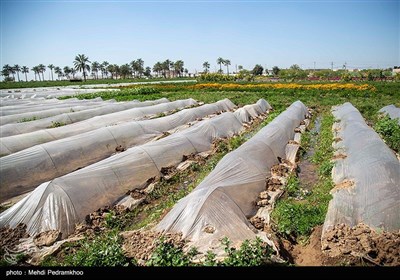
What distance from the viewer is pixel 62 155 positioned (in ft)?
28.7

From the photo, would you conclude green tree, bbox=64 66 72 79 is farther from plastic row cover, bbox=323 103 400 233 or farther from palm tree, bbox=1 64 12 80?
plastic row cover, bbox=323 103 400 233

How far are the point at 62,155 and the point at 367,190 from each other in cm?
845

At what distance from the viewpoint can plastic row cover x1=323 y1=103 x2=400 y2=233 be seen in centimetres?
492

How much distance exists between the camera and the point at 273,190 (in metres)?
7.22

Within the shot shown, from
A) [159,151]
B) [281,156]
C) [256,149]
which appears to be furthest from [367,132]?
[159,151]

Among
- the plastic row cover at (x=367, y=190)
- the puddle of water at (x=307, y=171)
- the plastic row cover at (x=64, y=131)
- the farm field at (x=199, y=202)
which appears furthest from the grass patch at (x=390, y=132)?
the plastic row cover at (x=64, y=131)

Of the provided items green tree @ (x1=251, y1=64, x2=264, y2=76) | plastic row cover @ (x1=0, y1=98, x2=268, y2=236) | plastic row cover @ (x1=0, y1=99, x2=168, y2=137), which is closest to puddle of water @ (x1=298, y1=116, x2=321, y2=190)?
plastic row cover @ (x1=0, y1=98, x2=268, y2=236)

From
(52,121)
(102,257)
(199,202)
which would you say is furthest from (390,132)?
(52,121)

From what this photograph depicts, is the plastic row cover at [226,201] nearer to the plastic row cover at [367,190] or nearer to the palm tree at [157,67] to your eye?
the plastic row cover at [367,190]

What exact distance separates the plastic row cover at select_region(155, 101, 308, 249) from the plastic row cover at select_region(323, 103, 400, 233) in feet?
5.51

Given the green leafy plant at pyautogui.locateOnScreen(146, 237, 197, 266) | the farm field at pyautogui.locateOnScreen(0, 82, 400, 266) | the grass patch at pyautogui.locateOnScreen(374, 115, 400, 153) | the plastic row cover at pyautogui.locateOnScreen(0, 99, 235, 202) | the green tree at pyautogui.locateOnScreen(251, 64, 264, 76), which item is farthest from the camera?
the green tree at pyautogui.locateOnScreen(251, 64, 264, 76)

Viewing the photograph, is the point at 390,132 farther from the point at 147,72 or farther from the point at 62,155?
the point at 147,72

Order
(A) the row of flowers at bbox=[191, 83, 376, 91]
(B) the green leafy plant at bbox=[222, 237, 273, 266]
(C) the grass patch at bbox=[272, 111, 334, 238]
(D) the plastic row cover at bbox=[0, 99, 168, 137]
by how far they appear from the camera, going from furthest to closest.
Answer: (A) the row of flowers at bbox=[191, 83, 376, 91] < (D) the plastic row cover at bbox=[0, 99, 168, 137] < (C) the grass patch at bbox=[272, 111, 334, 238] < (B) the green leafy plant at bbox=[222, 237, 273, 266]

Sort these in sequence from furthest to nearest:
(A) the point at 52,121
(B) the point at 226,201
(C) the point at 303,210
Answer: (A) the point at 52,121, (C) the point at 303,210, (B) the point at 226,201
